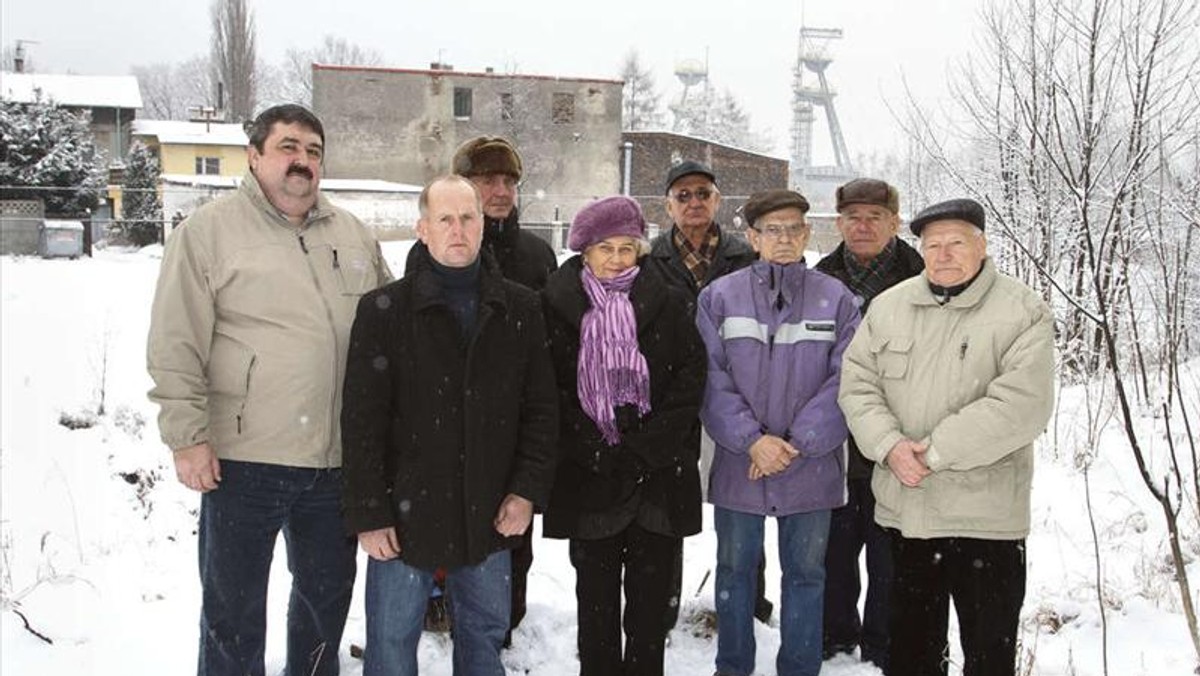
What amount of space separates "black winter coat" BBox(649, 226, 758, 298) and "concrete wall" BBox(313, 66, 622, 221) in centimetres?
2903

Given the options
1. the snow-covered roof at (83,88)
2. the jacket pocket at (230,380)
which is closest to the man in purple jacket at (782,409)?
the jacket pocket at (230,380)

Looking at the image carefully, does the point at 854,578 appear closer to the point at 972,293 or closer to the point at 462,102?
the point at 972,293

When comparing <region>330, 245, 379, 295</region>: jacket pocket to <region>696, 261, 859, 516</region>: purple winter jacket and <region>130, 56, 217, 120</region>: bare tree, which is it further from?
<region>130, 56, 217, 120</region>: bare tree

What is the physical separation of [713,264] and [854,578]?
164 centimetres

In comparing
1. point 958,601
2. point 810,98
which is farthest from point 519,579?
point 810,98

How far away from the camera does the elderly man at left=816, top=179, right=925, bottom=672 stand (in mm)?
4141

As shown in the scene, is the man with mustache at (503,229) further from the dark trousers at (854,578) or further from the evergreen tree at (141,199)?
the evergreen tree at (141,199)

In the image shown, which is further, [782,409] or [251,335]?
[782,409]

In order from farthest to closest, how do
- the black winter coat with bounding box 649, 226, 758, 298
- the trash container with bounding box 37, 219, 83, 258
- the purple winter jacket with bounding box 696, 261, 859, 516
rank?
the trash container with bounding box 37, 219, 83, 258 → the black winter coat with bounding box 649, 226, 758, 298 → the purple winter jacket with bounding box 696, 261, 859, 516

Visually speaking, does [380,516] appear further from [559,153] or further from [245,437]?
[559,153]

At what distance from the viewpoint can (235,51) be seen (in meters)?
50.8

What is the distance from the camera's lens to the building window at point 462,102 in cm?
3556

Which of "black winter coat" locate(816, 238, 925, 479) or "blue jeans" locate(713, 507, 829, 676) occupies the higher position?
"black winter coat" locate(816, 238, 925, 479)

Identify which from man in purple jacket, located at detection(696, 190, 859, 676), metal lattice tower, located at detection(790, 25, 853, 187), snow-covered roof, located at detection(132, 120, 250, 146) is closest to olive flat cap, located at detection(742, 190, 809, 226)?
man in purple jacket, located at detection(696, 190, 859, 676)
